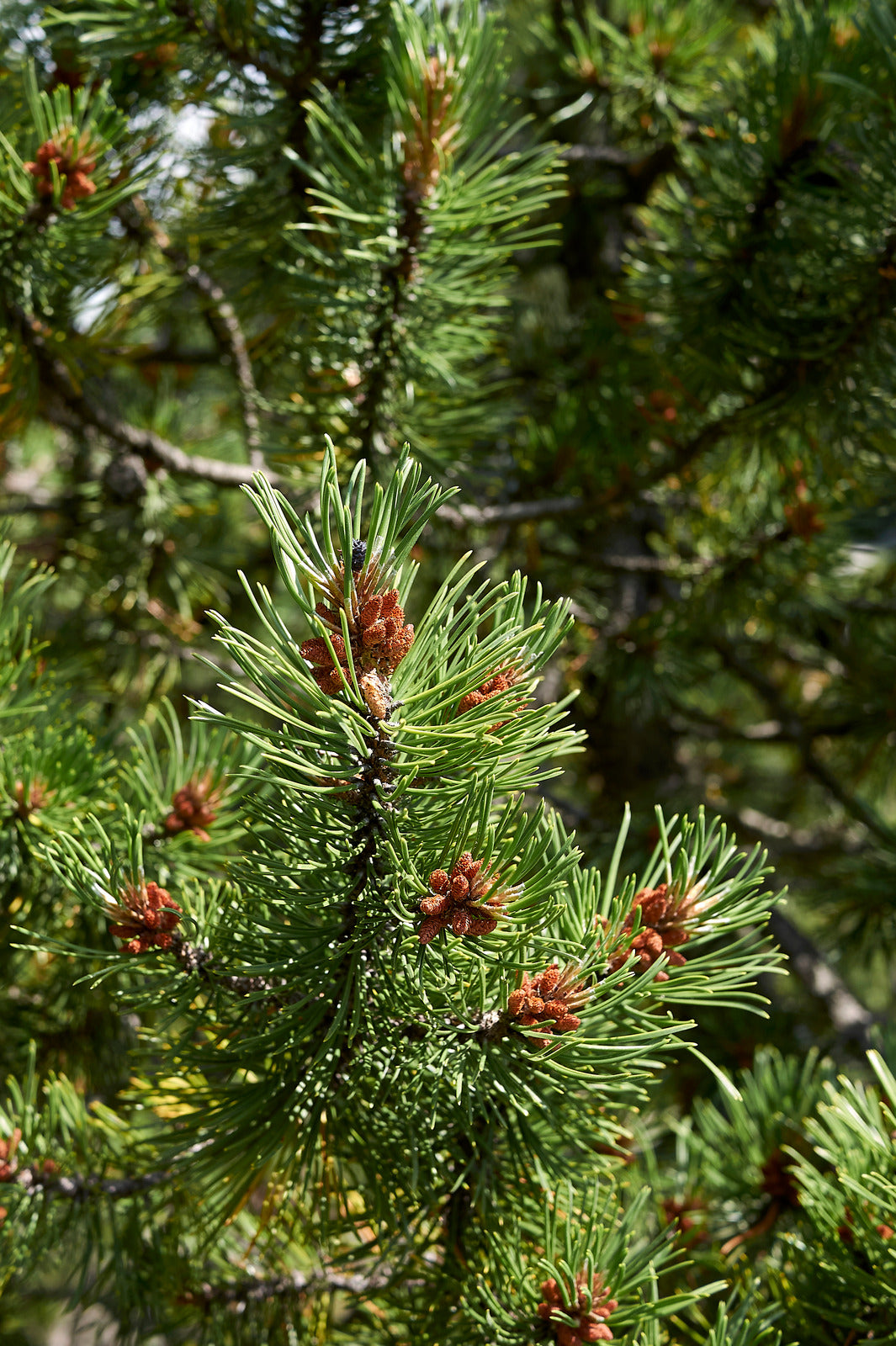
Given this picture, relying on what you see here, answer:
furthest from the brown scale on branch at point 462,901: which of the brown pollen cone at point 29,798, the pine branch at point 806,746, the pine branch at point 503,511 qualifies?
the pine branch at point 806,746

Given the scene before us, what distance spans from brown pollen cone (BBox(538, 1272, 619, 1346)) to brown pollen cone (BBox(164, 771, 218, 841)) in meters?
0.41

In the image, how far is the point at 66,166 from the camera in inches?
32.5

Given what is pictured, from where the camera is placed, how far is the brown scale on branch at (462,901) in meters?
0.45

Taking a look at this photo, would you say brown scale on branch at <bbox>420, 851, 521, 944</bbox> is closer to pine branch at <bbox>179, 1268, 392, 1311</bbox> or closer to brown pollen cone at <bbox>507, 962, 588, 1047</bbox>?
brown pollen cone at <bbox>507, 962, 588, 1047</bbox>

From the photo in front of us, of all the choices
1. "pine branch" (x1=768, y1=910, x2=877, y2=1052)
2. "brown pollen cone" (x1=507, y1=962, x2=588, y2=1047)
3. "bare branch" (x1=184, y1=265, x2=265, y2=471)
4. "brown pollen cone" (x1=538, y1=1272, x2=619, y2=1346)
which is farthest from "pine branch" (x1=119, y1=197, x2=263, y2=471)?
"pine branch" (x1=768, y1=910, x2=877, y2=1052)

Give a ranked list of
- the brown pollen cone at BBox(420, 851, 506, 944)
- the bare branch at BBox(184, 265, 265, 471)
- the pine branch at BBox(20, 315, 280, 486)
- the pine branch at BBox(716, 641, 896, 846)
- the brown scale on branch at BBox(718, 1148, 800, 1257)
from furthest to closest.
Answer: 1. the pine branch at BBox(716, 641, 896, 846)
2. the bare branch at BBox(184, 265, 265, 471)
3. the pine branch at BBox(20, 315, 280, 486)
4. the brown scale on branch at BBox(718, 1148, 800, 1257)
5. the brown pollen cone at BBox(420, 851, 506, 944)

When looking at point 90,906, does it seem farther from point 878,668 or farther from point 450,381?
point 878,668

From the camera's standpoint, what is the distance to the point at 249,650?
42cm

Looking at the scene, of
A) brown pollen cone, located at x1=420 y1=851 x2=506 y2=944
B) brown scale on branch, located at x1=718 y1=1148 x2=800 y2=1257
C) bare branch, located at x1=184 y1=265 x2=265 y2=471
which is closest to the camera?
brown pollen cone, located at x1=420 y1=851 x2=506 y2=944

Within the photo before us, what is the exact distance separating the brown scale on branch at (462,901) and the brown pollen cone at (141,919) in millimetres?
187

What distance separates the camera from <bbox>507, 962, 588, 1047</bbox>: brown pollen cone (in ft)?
1.61

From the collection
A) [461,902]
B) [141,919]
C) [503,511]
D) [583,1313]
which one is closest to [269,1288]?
[583,1313]

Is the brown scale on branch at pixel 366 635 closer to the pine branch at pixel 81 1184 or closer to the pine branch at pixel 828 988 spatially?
the pine branch at pixel 81 1184

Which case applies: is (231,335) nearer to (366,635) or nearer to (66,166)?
(66,166)
